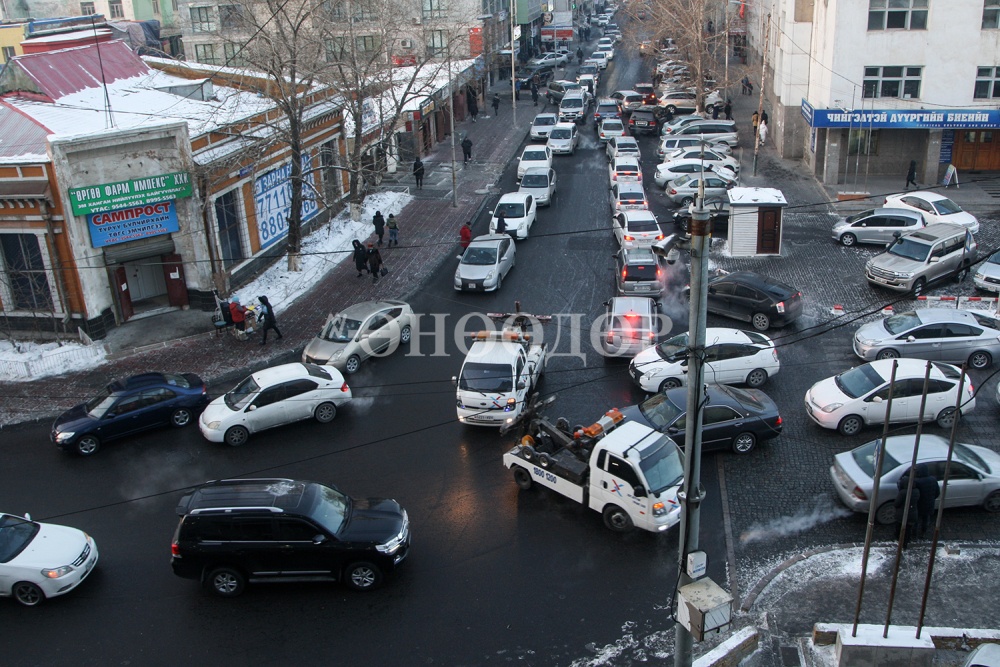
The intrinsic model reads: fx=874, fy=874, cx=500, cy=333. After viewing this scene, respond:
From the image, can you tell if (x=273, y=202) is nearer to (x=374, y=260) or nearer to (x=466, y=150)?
(x=374, y=260)

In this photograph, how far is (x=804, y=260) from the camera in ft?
91.2

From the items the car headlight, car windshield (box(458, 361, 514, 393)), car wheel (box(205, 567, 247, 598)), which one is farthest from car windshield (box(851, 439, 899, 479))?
the car headlight

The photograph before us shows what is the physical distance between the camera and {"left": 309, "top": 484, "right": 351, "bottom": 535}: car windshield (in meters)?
13.7

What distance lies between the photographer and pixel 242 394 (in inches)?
742

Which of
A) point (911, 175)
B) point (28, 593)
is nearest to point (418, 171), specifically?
Result: point (911, 175)

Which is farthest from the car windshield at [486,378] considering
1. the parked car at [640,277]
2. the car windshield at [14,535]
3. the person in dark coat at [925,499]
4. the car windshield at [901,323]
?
the car windshield at [901,323]

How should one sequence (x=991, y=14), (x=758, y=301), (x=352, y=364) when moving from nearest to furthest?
(x=352, y=364), (x=758, y=301), (x=991, y=14)

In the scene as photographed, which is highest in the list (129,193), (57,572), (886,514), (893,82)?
(893,82)

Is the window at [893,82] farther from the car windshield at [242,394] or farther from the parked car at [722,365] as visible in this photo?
the car windshield at [242,394]

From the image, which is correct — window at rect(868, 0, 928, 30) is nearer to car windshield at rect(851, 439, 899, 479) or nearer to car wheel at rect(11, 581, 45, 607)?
car windshield at rect(851, 439, 899, 479)

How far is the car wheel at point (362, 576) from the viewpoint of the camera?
44.7ft

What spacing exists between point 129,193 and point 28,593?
40.9 ft

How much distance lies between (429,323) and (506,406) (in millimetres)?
6910

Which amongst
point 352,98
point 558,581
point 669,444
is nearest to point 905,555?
point 669,444
